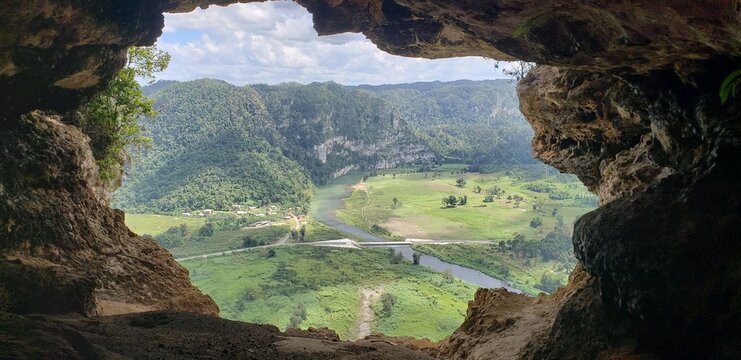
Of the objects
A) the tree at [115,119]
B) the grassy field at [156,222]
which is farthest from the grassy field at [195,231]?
the tree at [115,119]

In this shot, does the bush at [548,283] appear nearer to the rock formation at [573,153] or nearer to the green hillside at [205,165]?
the rock formation at [573,153]

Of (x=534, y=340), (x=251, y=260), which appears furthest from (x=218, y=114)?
(x=534, y=340)

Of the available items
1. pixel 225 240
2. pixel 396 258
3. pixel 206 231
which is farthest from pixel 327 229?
pixel 396 258

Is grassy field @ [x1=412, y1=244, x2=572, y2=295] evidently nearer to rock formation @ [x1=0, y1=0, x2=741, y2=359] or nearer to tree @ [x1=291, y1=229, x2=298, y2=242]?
tree @ [x1=291, y1=229, x2=298, y2=242]

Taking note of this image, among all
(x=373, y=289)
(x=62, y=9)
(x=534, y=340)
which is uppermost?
(x=62, y=9)

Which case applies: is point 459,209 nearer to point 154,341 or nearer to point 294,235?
point 294,235

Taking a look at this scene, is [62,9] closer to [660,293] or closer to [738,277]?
[660,293]
